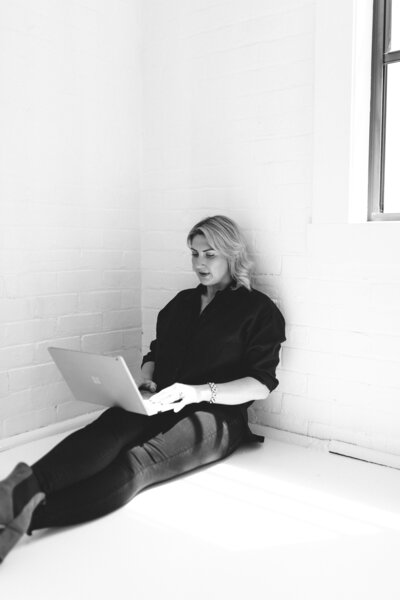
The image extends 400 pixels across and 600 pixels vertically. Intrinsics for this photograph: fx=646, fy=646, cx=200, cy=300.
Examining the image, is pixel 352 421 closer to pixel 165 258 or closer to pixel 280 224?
pixel 280 224

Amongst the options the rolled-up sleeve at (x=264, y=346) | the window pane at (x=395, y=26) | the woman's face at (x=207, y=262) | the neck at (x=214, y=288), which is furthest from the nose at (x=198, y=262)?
the window pane at (x=395, y=26)

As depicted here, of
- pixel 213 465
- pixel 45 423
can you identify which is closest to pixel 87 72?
pixel 45 423

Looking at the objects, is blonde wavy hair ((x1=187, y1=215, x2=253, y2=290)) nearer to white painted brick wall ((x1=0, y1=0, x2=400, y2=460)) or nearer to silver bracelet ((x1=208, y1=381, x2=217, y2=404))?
white painted brick wall ((x1=0, y1=0, x2=400, y2=460))

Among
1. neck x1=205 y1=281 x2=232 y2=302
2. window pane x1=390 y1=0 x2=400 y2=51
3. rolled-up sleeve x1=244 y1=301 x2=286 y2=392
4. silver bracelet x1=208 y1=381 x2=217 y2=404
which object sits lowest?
silver bracelet x1=208 y1=381 x2=217 y2=404

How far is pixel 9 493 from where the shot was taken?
196 centimetres

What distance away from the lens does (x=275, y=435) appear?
3104 mm

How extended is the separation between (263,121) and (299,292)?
2.68ft

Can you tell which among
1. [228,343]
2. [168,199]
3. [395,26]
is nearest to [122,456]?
[228,343]

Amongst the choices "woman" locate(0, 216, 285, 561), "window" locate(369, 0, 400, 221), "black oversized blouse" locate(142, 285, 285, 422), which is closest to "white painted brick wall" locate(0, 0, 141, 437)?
"woman" locate(0, 216, 285, 561)

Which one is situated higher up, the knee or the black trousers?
the knee

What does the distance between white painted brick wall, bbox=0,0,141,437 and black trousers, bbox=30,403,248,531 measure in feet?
2.40

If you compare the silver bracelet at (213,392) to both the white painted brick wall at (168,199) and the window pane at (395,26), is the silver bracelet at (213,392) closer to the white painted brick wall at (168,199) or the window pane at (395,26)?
the white painted brick wall at (168,199)

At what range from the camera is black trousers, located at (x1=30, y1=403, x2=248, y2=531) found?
2.11 m

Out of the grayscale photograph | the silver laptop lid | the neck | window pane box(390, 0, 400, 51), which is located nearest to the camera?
the grayscale photograph
